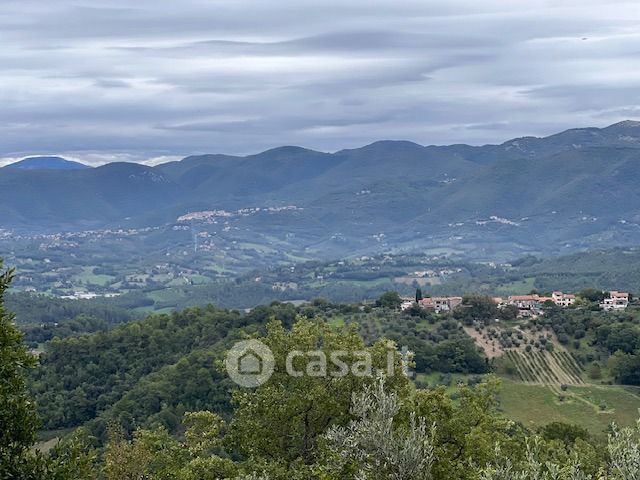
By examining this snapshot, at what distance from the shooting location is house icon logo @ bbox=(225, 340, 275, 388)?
66.2ft

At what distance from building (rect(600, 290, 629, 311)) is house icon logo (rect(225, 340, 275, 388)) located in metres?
65.6

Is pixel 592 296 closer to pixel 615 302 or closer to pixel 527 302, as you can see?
pixel 615 302

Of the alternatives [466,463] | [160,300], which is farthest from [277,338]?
[160,300]

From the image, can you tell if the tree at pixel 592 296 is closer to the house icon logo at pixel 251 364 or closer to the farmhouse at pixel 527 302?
the farmhouse at pixel 527 302

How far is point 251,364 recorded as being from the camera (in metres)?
21.0

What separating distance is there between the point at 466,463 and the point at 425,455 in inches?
154

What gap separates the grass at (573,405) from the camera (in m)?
50.5

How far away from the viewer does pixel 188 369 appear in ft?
185

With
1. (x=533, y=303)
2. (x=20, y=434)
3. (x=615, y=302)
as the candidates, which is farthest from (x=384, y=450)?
(x=533, y=303)

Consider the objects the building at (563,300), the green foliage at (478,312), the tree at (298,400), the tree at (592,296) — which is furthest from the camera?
the tree at (592,296)

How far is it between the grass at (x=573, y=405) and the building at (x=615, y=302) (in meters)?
23.9

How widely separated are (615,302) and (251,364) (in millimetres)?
72145

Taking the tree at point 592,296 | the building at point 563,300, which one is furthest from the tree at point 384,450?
the tree at point 592,296

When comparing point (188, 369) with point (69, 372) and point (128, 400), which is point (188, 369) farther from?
point (69, 372)
